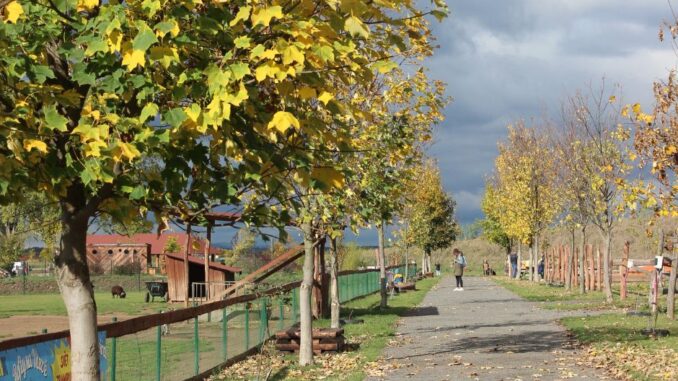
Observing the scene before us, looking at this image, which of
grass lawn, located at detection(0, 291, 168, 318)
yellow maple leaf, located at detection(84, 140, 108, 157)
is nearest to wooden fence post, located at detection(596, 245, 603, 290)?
grass lawn, located at detection(0, 291, 168, 318)

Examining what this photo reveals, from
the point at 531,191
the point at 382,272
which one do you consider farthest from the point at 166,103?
the point at 531,191

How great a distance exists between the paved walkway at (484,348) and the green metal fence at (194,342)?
257 centimetres

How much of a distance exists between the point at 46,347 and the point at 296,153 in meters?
4.25

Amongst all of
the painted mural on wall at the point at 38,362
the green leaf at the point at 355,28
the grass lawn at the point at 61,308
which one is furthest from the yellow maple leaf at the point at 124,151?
the grass lawn at the point at 61,308

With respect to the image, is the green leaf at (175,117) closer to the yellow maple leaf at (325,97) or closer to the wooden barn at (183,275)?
the yellow maple leaf at (325,97)

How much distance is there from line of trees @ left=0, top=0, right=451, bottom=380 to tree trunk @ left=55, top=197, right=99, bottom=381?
0.4 inches

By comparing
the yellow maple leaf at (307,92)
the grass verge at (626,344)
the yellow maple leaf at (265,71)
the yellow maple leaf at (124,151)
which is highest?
the yellow maple leaf at (265,71)

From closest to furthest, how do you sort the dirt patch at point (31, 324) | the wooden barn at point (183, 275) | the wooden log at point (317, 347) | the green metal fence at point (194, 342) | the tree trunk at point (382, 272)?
the green metal fence at point (194, 342), the wooden log at point (317, 347), the dirt patch at point (31, 324), the tree trunk at point (382, 272), the wooden barn at point (183, 275)

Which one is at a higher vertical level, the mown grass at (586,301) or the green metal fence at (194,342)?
the green metal fence at (194,342)

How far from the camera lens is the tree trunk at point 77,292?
7238mm

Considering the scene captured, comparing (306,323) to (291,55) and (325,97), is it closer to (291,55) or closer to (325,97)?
(325,97)

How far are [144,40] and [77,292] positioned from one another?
282cm

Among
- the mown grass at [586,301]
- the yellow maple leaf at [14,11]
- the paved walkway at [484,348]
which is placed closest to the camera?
the yellow maple leaf at [14,11]

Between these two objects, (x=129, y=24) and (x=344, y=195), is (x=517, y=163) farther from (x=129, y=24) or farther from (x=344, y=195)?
(x=129, y=24)
